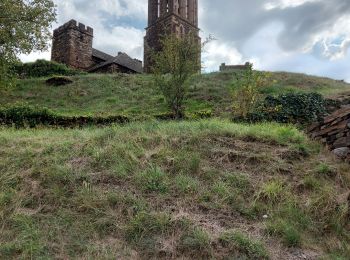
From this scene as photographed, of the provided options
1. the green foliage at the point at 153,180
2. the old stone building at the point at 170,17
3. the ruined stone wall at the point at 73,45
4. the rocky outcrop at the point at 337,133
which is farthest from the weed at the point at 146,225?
the old stone building at the point at 170,17

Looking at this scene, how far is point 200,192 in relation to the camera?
18.7 feet

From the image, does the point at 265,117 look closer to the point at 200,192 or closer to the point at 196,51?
the point at 196,51

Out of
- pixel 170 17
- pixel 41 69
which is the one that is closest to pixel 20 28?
pixel 41 69

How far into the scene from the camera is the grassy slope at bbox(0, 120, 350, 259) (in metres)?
4.61

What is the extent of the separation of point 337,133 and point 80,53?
2963cm

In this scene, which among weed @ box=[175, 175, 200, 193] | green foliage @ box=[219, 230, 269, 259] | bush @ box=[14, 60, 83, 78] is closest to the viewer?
green foliage @ box=[219, 230, 269, 259]

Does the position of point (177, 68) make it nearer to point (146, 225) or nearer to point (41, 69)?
point (146, 225)

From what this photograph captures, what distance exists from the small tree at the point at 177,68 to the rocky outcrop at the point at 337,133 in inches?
217

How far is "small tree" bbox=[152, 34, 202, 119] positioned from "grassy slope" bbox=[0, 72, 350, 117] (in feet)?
5.38

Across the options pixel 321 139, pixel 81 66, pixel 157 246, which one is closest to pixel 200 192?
pixel 157 246

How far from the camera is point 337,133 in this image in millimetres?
7164

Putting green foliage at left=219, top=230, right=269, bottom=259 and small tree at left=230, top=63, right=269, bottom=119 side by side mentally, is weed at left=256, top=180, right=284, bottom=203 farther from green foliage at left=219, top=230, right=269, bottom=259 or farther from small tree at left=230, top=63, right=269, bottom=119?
small tree at left=230, top=63, right=269, bottom=119

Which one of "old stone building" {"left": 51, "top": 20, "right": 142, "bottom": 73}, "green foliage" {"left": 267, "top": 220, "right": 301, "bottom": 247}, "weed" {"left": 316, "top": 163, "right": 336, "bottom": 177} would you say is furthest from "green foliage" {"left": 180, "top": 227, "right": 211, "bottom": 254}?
"old stone building" {"left": 51, "top": 20, "right": 142, "bottom": 73}

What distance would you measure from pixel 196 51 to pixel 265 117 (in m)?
3.68
